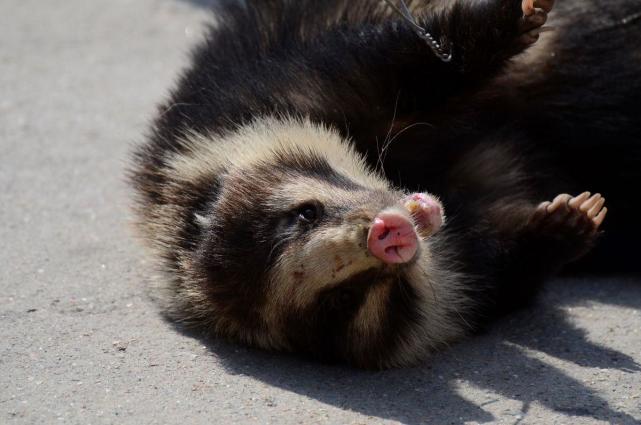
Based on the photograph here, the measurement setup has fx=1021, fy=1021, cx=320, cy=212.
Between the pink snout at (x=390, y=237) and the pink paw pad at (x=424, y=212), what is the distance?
0.84ft

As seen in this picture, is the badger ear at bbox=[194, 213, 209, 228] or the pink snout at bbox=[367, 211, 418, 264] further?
the badger ear at bbox=[194, 213, 209, 228]

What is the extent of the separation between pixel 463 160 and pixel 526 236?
489 millimetres

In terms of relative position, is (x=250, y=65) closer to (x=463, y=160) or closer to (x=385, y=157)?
(x=385, y=157)

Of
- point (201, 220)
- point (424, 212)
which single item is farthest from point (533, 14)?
point (201, 220)

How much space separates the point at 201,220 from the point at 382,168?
2.71ft

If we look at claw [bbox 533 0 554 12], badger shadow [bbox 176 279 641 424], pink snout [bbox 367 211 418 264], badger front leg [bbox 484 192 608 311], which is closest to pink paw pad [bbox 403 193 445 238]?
pink snout [bbox 367 211 418 264]

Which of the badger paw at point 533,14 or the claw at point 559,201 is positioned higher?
the badger paw at point 533,14

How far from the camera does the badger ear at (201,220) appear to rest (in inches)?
168

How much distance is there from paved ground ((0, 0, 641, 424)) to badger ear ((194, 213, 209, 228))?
474 mm

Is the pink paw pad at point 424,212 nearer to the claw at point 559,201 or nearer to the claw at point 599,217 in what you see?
the claw at point 559,201

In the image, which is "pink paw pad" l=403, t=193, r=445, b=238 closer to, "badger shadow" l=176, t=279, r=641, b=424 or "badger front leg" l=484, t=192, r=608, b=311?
"badger shadow" l=176, t=279, r=641, b=424

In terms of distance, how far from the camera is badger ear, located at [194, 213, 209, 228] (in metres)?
4.26

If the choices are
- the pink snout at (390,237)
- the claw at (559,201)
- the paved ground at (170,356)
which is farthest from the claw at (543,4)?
the paved ground at (170,356)

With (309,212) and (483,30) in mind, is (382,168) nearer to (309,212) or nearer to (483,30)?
(309,212)
